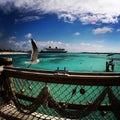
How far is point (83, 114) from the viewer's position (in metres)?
2.91

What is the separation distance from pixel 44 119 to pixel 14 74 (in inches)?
40.1

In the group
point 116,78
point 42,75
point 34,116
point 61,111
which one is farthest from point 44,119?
point 116,78

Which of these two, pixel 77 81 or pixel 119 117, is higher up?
pixel 77 81

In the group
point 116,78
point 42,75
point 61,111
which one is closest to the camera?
point 116,78

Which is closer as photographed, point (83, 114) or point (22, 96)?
point (83, 114)

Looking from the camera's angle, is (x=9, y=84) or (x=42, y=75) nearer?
(x=42, y=75)

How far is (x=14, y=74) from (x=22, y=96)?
78cm

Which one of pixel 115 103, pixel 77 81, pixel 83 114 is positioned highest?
pixel 77 81

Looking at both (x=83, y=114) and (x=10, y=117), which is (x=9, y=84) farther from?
(x=83, y=114)

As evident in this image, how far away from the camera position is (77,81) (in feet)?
8.70

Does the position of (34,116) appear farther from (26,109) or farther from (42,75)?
(42,75)

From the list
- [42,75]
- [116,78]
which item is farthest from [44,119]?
[116,78]

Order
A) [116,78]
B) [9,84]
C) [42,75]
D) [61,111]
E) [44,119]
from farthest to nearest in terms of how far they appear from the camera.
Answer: [9,84] → [44,119] → [61,111] → [42,75] → [116,78]

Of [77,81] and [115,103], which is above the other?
[77,81]
